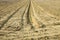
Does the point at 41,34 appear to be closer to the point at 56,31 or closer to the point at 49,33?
the point at 49,33

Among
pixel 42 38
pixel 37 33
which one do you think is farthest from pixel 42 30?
pixel 42 38

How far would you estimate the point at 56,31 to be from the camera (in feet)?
24.7

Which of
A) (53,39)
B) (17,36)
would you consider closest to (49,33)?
(53,39)

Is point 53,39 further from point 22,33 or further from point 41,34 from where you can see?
point 22,33

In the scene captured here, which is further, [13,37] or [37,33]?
[37,33]

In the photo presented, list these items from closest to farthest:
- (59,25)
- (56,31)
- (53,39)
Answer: (53,39) → (56,31) → (59,25)

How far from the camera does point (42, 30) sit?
25.2ft

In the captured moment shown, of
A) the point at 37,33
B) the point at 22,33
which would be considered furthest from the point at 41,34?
the point at 22,33

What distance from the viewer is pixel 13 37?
6.75 m

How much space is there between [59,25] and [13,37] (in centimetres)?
275

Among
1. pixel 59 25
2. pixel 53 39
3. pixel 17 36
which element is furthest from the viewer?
pixel 59 25

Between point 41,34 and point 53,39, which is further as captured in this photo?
point 41,34

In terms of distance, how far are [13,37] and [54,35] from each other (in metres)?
1.49

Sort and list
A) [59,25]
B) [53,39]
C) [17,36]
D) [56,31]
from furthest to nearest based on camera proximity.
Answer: [59,25]
[56,31]
[17,36]
[53,39]
